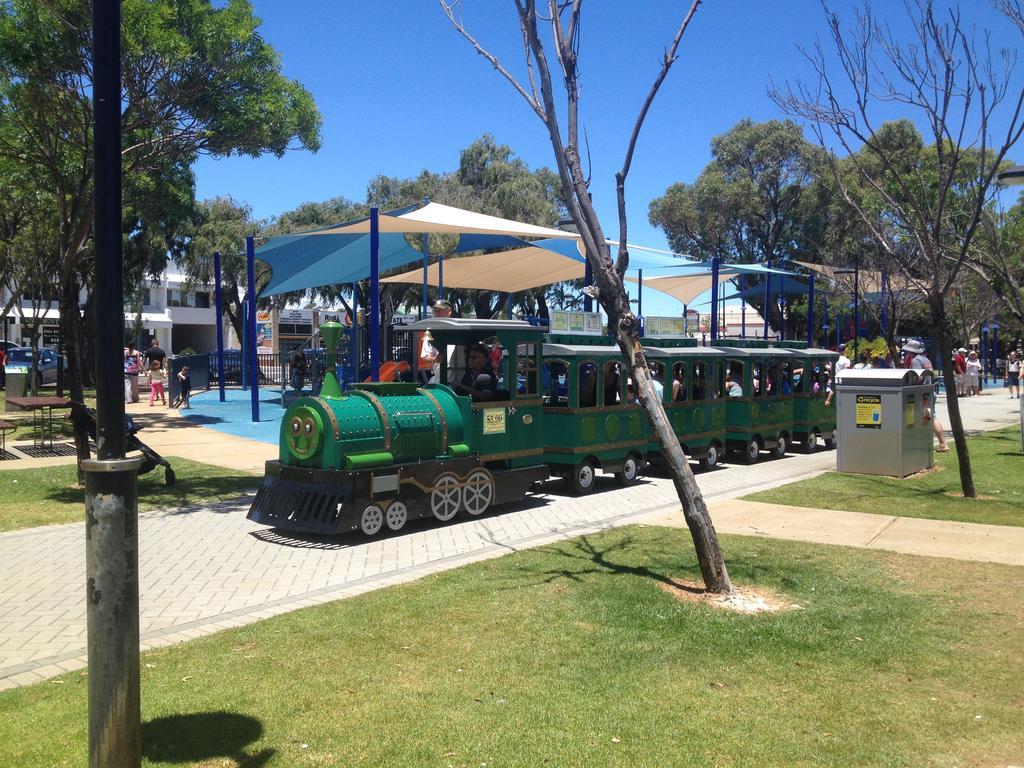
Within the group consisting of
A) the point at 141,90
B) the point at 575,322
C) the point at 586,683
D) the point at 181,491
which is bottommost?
the point at 586,683

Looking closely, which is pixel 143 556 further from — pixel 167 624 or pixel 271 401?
pixel 271 401

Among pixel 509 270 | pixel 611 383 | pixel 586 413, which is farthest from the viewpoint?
pixel 509 270

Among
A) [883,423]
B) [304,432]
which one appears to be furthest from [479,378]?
[883,423]

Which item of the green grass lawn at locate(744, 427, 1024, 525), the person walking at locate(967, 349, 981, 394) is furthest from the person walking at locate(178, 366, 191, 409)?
the person walking at locate(967, 349, 981, 394)

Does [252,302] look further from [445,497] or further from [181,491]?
[445,497]

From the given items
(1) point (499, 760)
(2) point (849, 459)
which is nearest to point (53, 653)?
(1) point (499, 760)

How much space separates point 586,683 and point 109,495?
2.70 metres

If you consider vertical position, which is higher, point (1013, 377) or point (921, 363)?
point (921, 363)

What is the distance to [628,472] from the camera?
41.2 ft

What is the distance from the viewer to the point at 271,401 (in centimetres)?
2559

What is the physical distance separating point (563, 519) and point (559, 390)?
2533mm

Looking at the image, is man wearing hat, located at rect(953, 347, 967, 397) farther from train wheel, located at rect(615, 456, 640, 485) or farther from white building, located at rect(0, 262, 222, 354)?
white building, located at rect(0, 262, 222, 354)

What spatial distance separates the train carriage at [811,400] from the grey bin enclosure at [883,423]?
313cm

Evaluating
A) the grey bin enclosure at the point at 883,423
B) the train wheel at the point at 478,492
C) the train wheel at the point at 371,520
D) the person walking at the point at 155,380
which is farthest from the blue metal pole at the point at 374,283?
the person walking at the point at 155,380
